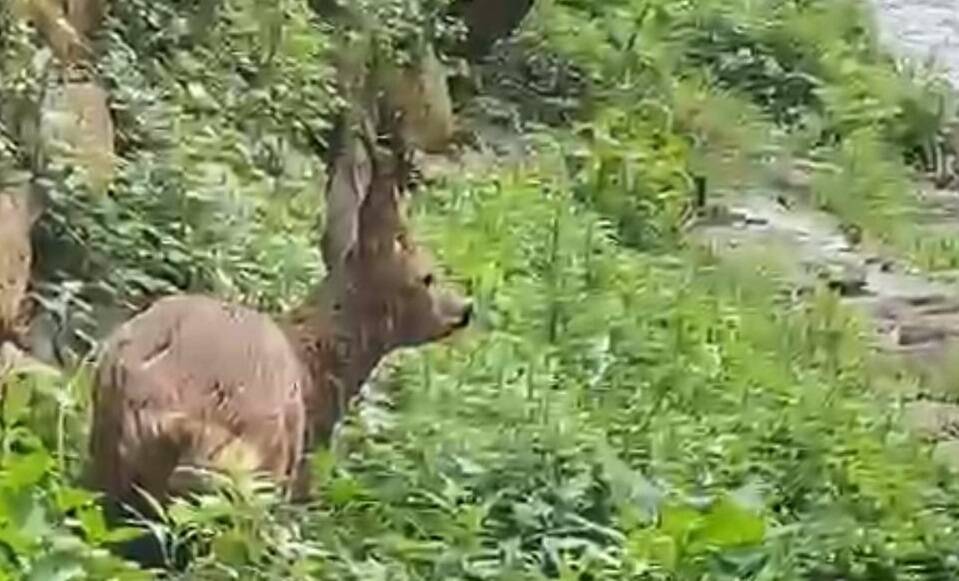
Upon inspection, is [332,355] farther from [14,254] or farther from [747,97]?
[747,97]

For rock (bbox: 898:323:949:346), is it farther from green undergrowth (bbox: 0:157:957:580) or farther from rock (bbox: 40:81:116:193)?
rock (bbox: 40:81:116:193)

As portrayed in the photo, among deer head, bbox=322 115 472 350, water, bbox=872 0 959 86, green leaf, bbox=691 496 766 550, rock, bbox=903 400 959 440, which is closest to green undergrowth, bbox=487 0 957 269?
water, bbox=872 0 959 86

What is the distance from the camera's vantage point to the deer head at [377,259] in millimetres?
6488

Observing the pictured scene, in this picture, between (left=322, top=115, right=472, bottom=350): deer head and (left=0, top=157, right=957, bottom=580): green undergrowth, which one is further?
(left=322, top=115, right=472, bottom=350): deer head

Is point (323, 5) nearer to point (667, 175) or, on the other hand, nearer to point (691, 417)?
point (667, 175)

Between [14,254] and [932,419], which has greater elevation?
[14,254]

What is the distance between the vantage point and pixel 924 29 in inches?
526

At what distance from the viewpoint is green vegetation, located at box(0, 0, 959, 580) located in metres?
6.08

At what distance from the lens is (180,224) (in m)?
8.09

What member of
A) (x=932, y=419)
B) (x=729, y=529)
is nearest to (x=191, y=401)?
(x=729, y=529)

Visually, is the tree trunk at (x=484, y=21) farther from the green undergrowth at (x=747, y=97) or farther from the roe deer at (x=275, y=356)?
Result: the roe deer at (x=275, y=356)

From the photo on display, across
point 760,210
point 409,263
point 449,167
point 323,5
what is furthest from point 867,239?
point 409,263

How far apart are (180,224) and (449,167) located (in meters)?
2.24

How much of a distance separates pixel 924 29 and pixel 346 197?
7324 mm
